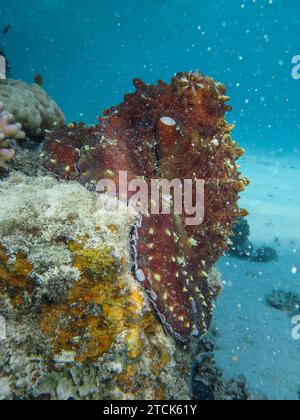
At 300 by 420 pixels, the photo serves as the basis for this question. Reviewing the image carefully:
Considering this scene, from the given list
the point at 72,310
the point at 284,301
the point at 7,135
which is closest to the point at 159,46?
the point at 284,301

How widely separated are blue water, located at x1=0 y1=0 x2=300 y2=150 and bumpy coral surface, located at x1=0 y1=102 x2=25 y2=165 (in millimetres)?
38969

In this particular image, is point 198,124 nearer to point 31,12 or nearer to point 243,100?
point 31,12

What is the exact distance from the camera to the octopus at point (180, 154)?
10.2 feet

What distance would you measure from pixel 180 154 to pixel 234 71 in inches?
4301

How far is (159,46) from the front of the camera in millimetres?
64500

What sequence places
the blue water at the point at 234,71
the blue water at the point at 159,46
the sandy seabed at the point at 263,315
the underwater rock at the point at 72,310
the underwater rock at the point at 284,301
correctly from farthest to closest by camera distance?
the blue water at the point at 159,46, the underwater rock at the point at 284,301, the blue water at the point at 234,71, the sandy seabed at the point at 263,315, the underwater rock at the point at 72,310

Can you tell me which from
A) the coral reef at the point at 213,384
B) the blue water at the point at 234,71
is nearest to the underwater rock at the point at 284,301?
the blue water at the point at 234,71

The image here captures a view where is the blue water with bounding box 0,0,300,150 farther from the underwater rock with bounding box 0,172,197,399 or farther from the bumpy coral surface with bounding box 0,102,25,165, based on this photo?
the underwater rock with bounding box 0,172,197,399

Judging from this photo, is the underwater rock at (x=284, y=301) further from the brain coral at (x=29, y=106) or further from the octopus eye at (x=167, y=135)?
the brain coral at (x=29, y=106)

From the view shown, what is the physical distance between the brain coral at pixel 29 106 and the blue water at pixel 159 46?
37750 millimetres

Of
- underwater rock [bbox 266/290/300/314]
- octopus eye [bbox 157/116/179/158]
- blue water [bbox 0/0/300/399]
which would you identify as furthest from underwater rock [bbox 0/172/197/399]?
underwater rock [bbox 266/290/300/314]

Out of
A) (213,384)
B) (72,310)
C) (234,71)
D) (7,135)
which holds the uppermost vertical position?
(234,71)

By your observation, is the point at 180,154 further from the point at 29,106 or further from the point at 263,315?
the point at 263,315

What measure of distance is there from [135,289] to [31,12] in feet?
168
